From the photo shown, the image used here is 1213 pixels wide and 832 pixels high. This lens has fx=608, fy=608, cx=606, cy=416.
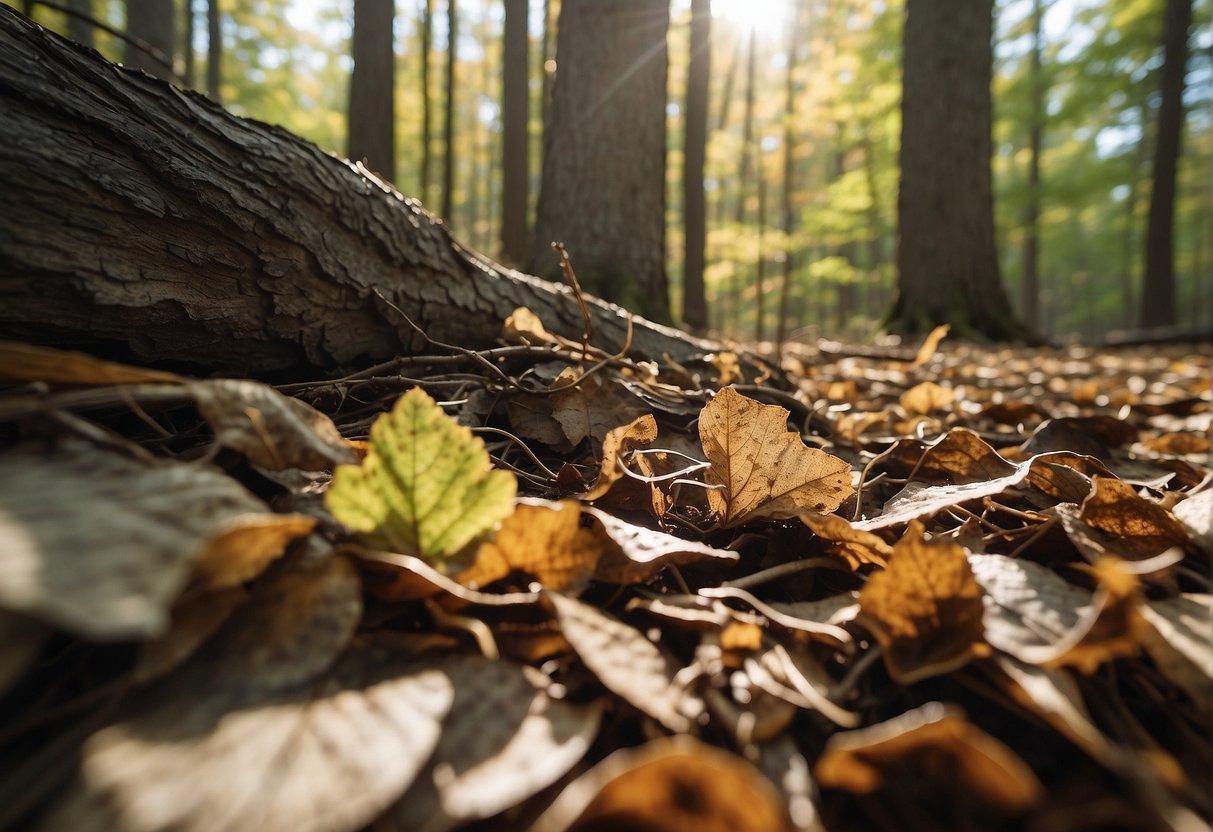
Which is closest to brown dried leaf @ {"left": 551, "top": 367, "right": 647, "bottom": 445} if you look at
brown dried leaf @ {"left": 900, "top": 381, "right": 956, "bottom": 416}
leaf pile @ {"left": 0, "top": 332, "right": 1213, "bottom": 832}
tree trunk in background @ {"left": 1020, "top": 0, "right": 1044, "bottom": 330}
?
leaf pile @ {"left": 0, "top": 332, "right": 1213, "bottom": 832}

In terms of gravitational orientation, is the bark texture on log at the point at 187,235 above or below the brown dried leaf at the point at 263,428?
above

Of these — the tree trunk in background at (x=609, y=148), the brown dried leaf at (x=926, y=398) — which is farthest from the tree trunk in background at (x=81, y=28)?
the brown dried leaf at (x=926, y=398)

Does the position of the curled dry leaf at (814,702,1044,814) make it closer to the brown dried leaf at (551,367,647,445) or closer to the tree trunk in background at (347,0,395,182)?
the brown dried leaf at (551,367,647,445)

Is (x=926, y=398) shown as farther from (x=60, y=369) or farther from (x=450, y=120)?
(x=450, y=120)

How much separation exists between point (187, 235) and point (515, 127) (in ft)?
25.3

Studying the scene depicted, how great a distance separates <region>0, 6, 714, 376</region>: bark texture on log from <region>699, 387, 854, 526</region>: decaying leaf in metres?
0.83

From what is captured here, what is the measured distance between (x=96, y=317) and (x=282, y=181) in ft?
1.28

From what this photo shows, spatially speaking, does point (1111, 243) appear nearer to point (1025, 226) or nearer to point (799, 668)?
point (1025, 226)

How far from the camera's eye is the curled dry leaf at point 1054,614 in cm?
44

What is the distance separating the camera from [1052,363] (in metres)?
3.66

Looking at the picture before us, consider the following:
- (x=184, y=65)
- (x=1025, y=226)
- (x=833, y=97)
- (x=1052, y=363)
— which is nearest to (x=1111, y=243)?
(x=1025, y=226)

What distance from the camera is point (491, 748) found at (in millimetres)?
459

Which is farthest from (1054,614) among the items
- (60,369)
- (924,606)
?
(60,369)

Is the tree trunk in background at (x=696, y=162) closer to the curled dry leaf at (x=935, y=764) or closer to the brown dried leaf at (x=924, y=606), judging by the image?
the brown dried leaf at (x=924, y=606)
